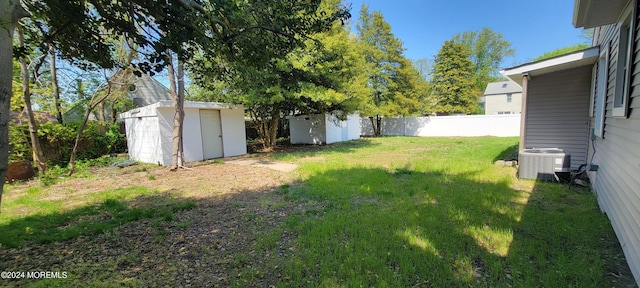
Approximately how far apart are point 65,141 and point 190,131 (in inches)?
160

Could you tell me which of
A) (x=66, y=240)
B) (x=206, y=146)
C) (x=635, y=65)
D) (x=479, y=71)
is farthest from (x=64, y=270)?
(x=479, y=71)

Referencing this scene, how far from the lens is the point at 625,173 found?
2656mm

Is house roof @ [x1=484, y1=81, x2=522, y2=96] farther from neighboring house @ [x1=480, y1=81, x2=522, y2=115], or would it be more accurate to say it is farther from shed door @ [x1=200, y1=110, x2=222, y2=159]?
shed door @ [x1=200, y1=110, x2=222, y2=159]

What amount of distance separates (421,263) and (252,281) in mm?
1539

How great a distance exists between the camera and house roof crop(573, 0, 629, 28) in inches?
114

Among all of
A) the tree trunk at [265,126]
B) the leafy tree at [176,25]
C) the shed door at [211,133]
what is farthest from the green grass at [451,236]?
the tree trunk at [265,126]

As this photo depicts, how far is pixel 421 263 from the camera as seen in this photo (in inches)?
99.7

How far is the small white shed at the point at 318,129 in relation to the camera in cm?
1485

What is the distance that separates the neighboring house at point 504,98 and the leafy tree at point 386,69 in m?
14.3

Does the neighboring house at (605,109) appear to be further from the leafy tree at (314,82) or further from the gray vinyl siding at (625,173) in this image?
the leafy tree at (314,82)

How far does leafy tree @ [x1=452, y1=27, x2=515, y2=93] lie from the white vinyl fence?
20123 mm

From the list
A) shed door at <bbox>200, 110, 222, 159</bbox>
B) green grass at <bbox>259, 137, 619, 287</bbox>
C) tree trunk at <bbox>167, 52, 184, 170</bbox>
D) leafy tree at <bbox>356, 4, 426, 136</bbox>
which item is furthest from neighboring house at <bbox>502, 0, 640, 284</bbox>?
leafy tree at <bbox>356, 4, 426, 136</bbox>

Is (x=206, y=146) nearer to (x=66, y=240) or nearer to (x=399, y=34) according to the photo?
(x=66, y=240)

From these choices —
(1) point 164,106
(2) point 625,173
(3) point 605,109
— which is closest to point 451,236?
(2) point 625,173
